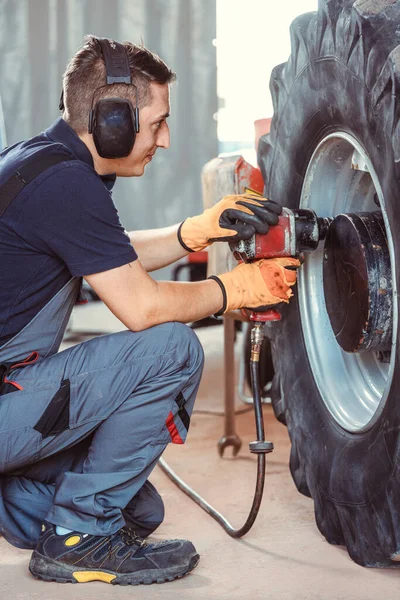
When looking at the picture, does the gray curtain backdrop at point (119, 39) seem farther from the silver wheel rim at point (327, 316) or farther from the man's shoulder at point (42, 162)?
the man's shoulder at point (42, 162)

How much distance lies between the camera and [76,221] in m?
1.70

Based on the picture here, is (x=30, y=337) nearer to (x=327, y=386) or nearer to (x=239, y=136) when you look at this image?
(x=327, y=386)

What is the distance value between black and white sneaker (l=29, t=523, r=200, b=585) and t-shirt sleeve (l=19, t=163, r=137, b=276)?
60cm

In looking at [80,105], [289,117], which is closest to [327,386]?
[289,117]

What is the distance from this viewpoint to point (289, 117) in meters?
2.00

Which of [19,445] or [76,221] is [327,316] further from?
[19,445]

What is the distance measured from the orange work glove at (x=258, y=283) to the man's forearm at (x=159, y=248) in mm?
282

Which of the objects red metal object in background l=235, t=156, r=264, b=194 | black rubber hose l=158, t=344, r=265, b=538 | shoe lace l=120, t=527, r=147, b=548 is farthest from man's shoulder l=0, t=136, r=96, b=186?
shoe lace l=120, t=527, r=147, b=548

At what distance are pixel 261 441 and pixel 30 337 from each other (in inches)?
22.5

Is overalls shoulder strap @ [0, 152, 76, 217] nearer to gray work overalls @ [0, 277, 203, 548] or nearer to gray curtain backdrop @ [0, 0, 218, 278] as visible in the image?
gray work overalls @ [0, 277, 203, 548]

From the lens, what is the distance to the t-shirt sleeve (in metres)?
1.70

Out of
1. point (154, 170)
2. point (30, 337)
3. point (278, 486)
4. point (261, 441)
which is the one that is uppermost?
point (154, 170)

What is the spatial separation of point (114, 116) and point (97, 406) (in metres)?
0.62

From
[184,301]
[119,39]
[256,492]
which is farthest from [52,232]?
[119,39]
